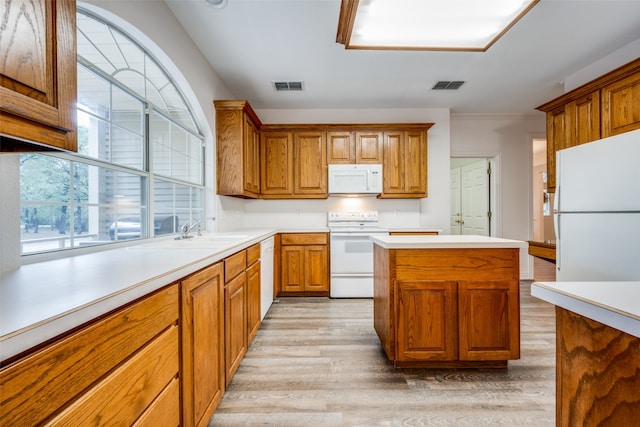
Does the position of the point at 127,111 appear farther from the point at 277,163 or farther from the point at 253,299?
the point at 277,163

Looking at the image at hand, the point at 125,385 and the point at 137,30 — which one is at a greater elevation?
the point at 137,30

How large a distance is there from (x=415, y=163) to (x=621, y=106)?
200 centimetres

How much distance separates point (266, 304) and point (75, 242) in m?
1.76

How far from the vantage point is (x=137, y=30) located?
186cm

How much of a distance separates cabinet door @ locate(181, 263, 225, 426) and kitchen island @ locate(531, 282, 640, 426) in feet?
4.07

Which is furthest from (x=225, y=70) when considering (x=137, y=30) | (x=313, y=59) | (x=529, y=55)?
(x=529, y=55)

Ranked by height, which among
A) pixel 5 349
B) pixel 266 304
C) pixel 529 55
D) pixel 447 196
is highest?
pixel 529 55

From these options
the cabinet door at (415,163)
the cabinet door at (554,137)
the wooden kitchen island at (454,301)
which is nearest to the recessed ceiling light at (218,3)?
the wooden kitchen island at (454,301)

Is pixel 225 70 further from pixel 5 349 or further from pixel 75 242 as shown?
pixel 5 349

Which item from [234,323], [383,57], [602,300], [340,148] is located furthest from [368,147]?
[602,300]

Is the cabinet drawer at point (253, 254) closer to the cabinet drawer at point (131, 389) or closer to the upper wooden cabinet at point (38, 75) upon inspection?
the cabinet drawer at point (131, 389)

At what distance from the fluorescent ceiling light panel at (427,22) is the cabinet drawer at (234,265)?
164 cm

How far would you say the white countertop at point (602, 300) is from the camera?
23.2 inches

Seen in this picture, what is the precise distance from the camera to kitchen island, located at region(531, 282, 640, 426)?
62 cm
